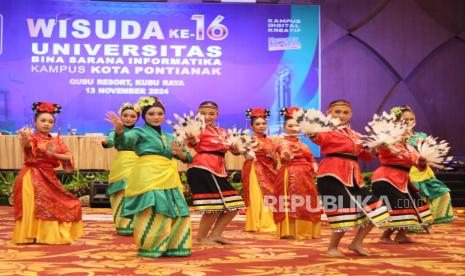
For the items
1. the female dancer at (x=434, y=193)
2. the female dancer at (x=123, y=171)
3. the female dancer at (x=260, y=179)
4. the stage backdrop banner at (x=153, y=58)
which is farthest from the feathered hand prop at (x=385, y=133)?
the stage backdrop banner at (x=153, y=58)

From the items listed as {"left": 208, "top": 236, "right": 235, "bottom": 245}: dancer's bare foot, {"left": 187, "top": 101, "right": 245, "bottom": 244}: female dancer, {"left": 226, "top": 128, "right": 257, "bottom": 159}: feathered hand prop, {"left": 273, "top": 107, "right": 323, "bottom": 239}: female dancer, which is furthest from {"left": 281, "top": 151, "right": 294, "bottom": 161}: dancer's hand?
{"left": 208, "top": 236, "right": 235, "bottom": 245}: dancer's bare foot

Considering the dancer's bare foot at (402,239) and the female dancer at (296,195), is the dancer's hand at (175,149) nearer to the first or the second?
the female dancer at (296,195)

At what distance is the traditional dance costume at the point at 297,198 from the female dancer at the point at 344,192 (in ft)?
3.50

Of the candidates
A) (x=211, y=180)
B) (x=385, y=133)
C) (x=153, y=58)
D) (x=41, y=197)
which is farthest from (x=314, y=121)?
(x=153, y=58)

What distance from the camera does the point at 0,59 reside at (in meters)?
10.1

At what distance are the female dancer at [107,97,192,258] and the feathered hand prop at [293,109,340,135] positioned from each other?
0.87 m

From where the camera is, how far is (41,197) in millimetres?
5383

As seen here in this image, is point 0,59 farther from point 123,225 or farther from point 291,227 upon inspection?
point 291,227

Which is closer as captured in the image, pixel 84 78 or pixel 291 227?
pixel 291 227

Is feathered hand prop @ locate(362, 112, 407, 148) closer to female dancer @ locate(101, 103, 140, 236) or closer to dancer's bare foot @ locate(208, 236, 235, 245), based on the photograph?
dancer's bare foot @ locate(208, 236, 235, 245)

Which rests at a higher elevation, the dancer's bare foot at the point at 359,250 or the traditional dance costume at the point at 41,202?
the traditional dance costume at the point at 41,202

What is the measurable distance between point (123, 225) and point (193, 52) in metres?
4.68

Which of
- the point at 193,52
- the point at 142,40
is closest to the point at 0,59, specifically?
the point at 142,40

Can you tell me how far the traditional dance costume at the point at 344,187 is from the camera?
15.2 feet
